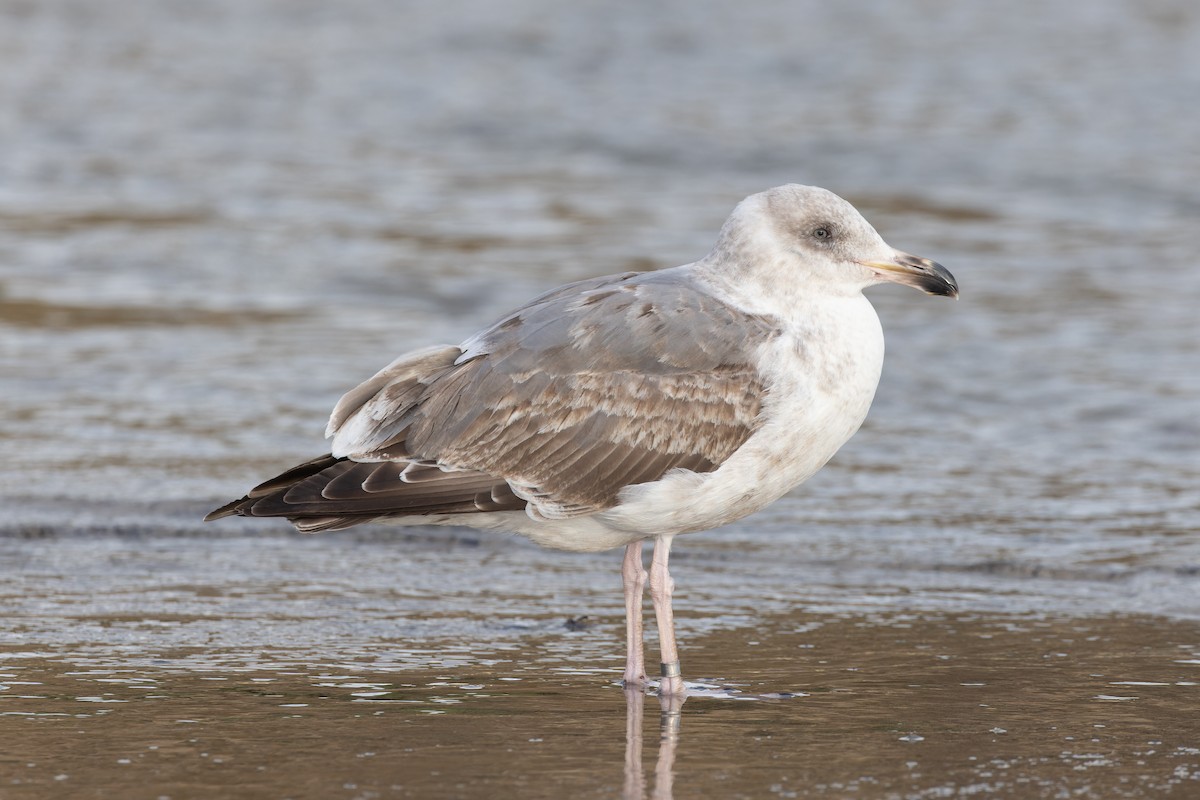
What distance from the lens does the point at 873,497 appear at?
26.1 feet

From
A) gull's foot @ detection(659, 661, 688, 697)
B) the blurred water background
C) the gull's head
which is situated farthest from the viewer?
the blurred water background

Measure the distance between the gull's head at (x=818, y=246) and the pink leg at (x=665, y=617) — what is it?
0.93 metres

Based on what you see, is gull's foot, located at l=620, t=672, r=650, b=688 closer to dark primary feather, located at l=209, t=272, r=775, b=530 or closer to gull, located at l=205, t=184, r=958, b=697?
gull, located at l=205, t=184, r=958, b=697

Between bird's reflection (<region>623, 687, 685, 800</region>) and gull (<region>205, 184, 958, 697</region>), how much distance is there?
99 mm

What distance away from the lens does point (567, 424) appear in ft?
18.4

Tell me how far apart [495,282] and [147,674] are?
22.1 feet

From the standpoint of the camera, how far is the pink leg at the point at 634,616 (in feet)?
18.2

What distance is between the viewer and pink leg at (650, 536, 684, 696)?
5.46 m

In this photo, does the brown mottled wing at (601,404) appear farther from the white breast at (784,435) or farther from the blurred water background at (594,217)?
the blurred water background at (594,217)

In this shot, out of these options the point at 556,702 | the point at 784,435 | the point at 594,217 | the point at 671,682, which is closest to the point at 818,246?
the point at 784,435

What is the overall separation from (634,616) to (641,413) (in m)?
0.64

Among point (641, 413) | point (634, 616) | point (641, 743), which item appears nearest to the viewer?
point (641, 743)

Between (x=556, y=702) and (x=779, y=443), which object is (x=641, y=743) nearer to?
(x=556, y=702)

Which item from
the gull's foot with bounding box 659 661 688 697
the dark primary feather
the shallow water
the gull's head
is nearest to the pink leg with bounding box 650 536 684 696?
the gull's foot with bounding box 659 661 688 697
